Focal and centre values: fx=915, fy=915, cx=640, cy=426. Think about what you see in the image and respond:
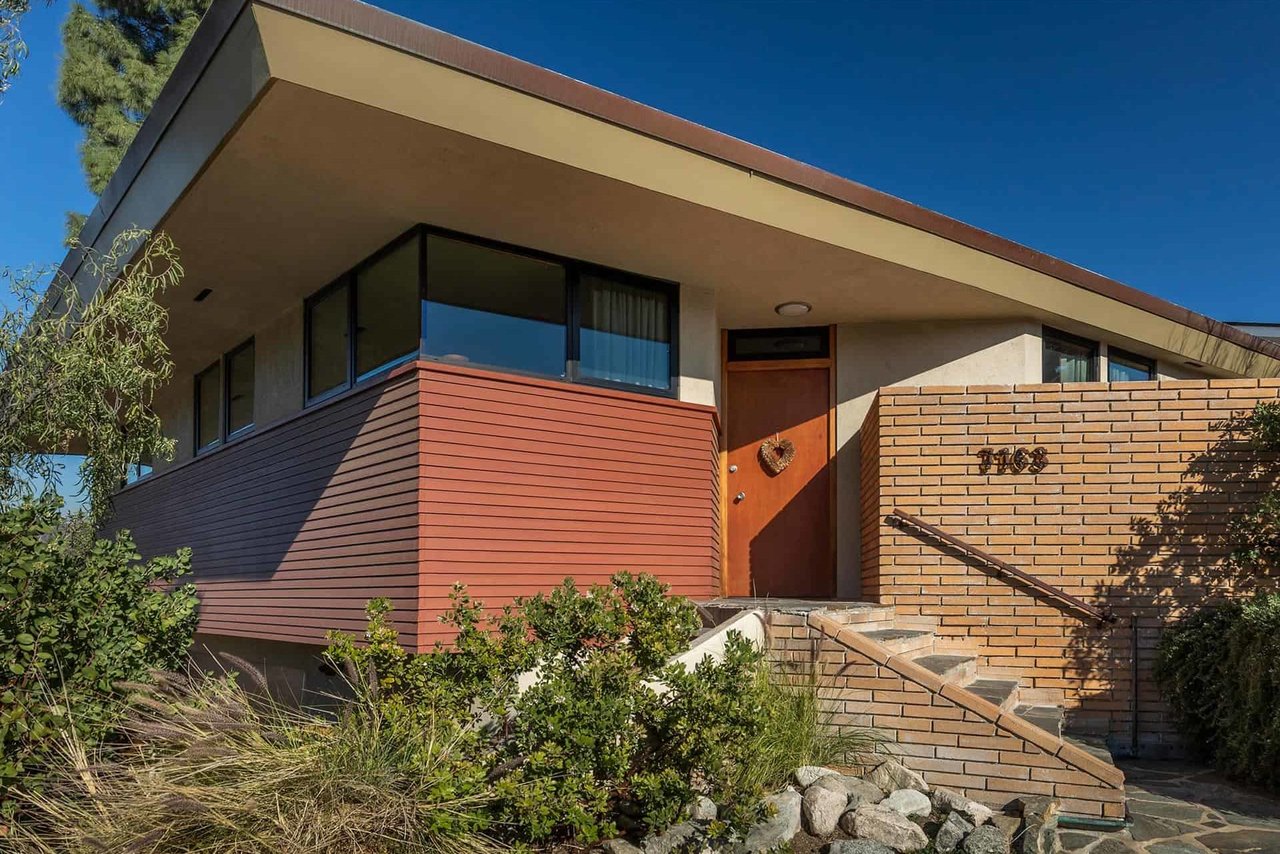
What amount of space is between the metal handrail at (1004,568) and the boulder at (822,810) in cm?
303

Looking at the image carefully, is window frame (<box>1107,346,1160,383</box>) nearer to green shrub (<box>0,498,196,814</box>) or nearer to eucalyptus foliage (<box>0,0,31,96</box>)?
green shrub (<box>0,498,196,814</box>)

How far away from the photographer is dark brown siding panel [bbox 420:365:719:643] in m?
6.17

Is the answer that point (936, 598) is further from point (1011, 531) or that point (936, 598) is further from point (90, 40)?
point (90, 40)

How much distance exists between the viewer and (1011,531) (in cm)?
723

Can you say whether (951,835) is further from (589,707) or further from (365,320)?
(365,320)

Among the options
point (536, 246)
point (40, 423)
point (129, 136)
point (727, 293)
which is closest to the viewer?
point (40, 423)

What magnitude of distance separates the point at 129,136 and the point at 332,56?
15.8 meters

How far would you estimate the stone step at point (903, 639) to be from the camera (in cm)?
615

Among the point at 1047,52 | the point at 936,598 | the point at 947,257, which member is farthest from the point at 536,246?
the point at 1047,52

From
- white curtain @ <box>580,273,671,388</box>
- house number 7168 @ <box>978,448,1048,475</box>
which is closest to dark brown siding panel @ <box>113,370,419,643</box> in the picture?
white curtain @ <box>580,273,671,388</box>

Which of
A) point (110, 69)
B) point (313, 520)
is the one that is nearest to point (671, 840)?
point (313, 520)

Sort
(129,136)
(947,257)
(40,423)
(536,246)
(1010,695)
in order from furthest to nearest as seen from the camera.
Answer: (129,136) < (947,257) < (536,246) < (1010,695) < (40,423)

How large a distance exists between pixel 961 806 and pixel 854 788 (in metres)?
0.54

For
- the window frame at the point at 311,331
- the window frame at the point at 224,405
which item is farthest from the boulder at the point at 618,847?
the window frame at the point at 224,405
